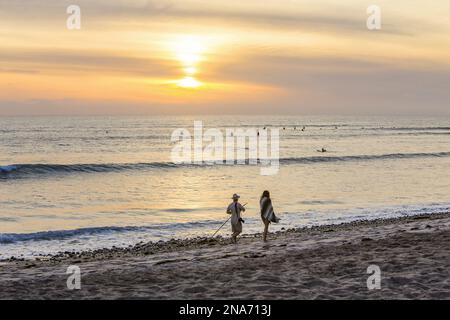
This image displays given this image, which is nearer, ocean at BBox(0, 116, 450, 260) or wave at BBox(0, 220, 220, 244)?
wave at BBox(0, 220, 220, 244)

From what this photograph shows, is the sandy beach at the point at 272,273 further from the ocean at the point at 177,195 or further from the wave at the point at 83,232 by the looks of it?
the wave at the point at 83,232

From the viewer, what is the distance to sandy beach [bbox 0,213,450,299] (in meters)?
9.90

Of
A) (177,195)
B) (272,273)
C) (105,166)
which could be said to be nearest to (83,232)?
(177,195)

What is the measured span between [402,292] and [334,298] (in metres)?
1.33

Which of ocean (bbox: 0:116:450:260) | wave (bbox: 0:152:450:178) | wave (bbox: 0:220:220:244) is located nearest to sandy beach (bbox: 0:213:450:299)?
ocean (bbox: 0:116:450:260)

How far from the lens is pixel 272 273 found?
11328 millimetres

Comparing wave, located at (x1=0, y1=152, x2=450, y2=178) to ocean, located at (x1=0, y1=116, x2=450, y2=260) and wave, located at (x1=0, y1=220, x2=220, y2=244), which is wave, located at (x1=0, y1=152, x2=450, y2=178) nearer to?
ocean, located at (x1=0, y1=116, x2=450, y2=260)

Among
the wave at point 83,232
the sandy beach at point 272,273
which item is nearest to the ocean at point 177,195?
the wave at point 83,232

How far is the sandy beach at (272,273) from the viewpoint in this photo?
9.90 meters

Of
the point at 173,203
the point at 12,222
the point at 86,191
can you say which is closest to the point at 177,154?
the point at 86,191

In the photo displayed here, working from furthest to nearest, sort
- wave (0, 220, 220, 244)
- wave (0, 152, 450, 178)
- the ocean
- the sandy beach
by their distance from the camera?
wave (0, 152, 450, 178), the ocean, wave (0, 220, 220, 244), the sandy beach
